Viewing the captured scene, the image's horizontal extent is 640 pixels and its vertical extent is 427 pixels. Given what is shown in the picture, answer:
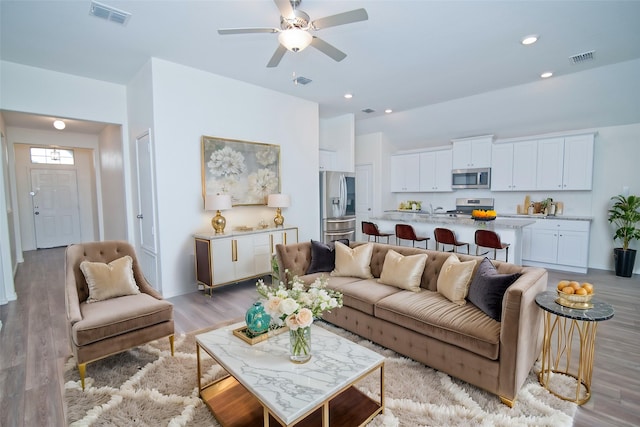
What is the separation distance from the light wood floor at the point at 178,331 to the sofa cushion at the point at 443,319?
2.16ft

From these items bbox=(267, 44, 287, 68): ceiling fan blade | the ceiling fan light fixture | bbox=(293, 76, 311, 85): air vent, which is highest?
bbox=(293, 76, 311, 85): air vent

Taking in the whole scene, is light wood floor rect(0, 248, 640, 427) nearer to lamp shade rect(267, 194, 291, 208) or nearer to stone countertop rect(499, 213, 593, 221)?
stone countertop rect(499, 213, 593, 221)

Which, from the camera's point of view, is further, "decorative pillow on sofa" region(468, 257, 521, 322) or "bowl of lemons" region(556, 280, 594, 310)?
"decorative pillow on sofa" region(468, 257, 521, 322)

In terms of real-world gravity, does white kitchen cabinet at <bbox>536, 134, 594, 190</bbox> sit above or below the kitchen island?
above

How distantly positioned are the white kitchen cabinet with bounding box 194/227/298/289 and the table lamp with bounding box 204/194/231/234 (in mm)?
200

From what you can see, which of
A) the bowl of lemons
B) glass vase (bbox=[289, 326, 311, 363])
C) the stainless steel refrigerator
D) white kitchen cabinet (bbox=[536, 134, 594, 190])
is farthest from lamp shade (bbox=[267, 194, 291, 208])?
white kitchen cabinet (bbox=[536, 134, 594, 190])

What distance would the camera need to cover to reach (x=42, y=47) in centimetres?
349

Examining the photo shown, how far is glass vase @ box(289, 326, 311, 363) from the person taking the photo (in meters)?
1.77

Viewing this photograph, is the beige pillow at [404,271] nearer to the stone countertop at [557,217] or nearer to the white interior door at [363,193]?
the stone countertop at [557,217]

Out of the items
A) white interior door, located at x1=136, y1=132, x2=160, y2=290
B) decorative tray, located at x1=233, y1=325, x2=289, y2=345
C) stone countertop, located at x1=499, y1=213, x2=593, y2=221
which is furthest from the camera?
stone countertop, located at x1=499, y1=213, x2=593, y2=221

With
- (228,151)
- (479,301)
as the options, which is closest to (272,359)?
(479,301)

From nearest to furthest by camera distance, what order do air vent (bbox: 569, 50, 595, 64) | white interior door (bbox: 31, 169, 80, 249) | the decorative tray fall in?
the decorative tray → air vent (bbox: 569, 50, 595, 64) → white interior door (bbox: 31, 169, 80, 249)

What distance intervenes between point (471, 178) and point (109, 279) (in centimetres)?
653

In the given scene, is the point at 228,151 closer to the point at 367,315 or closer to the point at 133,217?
the point at 133,217
